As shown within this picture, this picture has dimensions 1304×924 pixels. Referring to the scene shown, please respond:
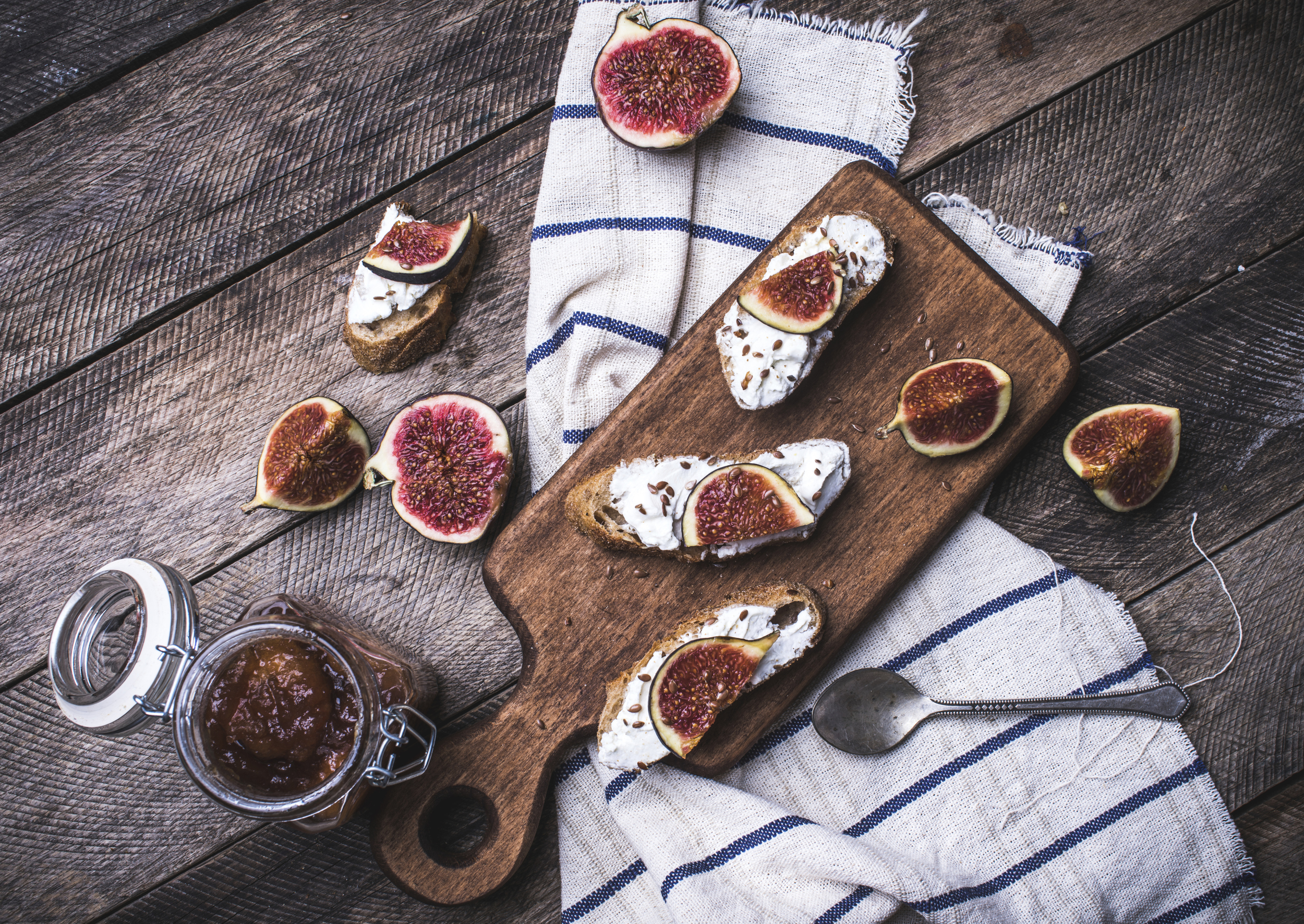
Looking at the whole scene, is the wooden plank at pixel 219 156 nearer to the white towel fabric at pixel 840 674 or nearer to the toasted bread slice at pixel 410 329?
the toasted bread slice at pixel 410 329

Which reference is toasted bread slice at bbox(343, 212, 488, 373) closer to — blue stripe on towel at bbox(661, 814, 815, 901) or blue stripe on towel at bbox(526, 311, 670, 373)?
blue stripe on towel at bbox(526, 311, 670, 373)

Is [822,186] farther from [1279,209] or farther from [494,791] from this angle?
[494,791]

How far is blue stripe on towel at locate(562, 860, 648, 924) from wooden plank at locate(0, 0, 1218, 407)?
2.56 meters

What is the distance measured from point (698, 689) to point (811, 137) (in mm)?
1957

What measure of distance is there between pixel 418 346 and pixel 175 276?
39.3 inches

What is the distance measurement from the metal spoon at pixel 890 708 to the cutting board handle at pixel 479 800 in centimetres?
92

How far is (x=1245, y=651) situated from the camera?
2740 millimetres

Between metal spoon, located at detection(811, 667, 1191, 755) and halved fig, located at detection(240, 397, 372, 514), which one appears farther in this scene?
halved fig, located at detection(240, 397, 372, 514)

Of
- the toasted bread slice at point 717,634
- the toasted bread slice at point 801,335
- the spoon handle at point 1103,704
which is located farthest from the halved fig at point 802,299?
the spoon handle at point 1103,704

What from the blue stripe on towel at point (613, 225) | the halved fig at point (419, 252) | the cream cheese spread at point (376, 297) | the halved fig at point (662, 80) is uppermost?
the halved fig at point (662, 80)

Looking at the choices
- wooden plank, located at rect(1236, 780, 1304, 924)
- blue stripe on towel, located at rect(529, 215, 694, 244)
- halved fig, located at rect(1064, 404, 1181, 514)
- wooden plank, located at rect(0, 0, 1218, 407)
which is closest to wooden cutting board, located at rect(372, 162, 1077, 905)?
halved fig, located at rect(1064, 404, 1181, 514)

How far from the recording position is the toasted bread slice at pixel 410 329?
275 cm

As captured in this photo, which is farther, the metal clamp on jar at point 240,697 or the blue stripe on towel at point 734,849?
the blue stripe on towel at point 734,849

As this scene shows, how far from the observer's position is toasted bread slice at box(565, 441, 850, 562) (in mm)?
2537
